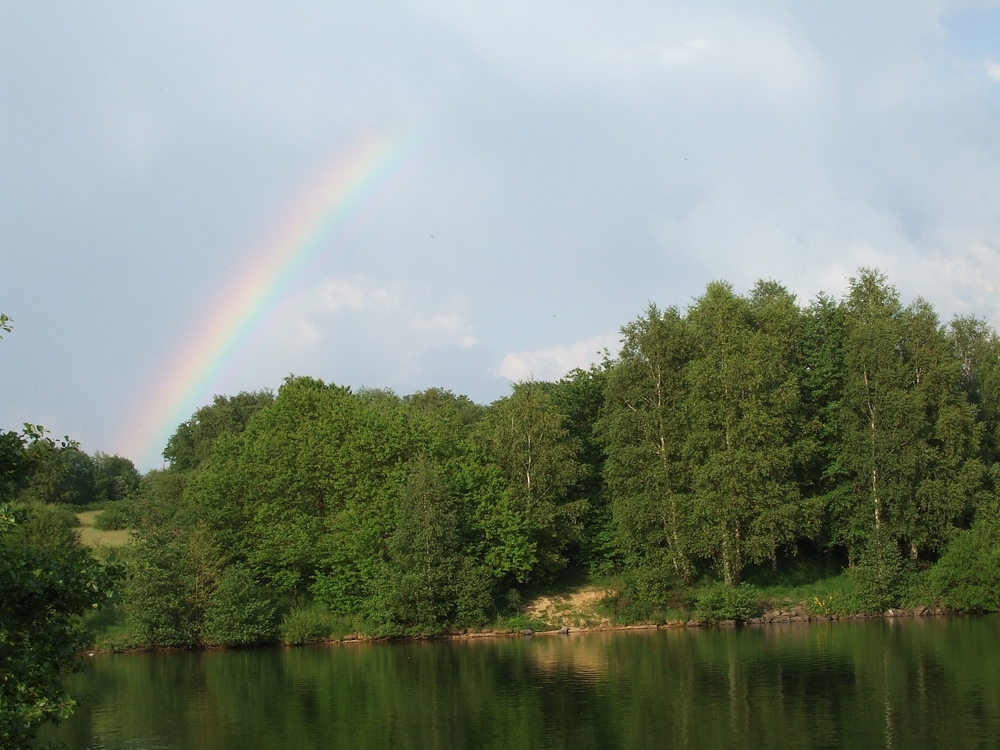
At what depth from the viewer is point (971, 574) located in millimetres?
58906

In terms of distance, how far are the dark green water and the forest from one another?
21.3ft

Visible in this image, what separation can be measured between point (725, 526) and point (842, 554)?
42.1 ft

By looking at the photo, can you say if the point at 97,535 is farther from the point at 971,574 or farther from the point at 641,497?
the point at 971,574

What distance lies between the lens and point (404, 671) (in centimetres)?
4562

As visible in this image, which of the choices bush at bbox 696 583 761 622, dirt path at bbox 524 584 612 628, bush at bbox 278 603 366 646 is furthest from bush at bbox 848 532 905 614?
bush at bbox 278 603 366 646

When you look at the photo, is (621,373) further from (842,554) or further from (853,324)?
(842,554)

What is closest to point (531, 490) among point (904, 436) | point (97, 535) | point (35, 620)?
point (904, 436)

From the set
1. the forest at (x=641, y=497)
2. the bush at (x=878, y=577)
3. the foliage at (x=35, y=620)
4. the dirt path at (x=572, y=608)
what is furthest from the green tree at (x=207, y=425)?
the foliage at (x=35, y=620)

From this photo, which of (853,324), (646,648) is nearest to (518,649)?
(646,648)

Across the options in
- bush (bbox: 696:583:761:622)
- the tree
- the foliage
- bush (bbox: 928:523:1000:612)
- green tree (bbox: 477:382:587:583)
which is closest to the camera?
the foliage

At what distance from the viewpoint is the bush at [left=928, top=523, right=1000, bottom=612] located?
5853 centimetres

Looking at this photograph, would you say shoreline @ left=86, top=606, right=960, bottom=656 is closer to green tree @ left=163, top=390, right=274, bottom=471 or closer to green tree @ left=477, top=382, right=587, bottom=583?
green tree @ left=477, top=382, right=587, bottom=583

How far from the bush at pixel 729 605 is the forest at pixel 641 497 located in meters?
0.13

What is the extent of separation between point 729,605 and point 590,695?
2799cm
